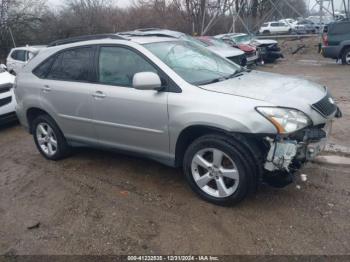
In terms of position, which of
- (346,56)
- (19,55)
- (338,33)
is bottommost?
(346,56)

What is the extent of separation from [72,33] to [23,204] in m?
23.9

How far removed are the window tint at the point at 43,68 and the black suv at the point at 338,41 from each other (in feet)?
42.2

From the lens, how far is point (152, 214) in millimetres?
3682

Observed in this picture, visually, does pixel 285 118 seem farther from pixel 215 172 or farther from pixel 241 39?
pixel 241 39

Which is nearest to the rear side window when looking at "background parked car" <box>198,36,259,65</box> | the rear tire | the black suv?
the black suv

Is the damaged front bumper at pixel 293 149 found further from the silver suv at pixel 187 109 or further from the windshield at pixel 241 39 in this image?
the windshield at pixel 241 39

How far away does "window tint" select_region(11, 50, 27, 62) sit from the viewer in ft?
45.8

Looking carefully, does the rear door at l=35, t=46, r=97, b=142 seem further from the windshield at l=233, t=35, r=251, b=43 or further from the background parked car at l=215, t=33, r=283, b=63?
the windshield at l=233, t=35, r=251, b=43

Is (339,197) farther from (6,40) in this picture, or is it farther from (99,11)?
(99,11)

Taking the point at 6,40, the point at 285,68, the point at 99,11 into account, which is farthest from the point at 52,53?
the point at 99,11

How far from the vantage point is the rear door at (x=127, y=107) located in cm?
390

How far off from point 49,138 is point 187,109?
2.62 metres

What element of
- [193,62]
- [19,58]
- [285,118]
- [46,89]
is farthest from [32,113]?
[19,58]

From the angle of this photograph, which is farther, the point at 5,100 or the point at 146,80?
the point at 5,100
